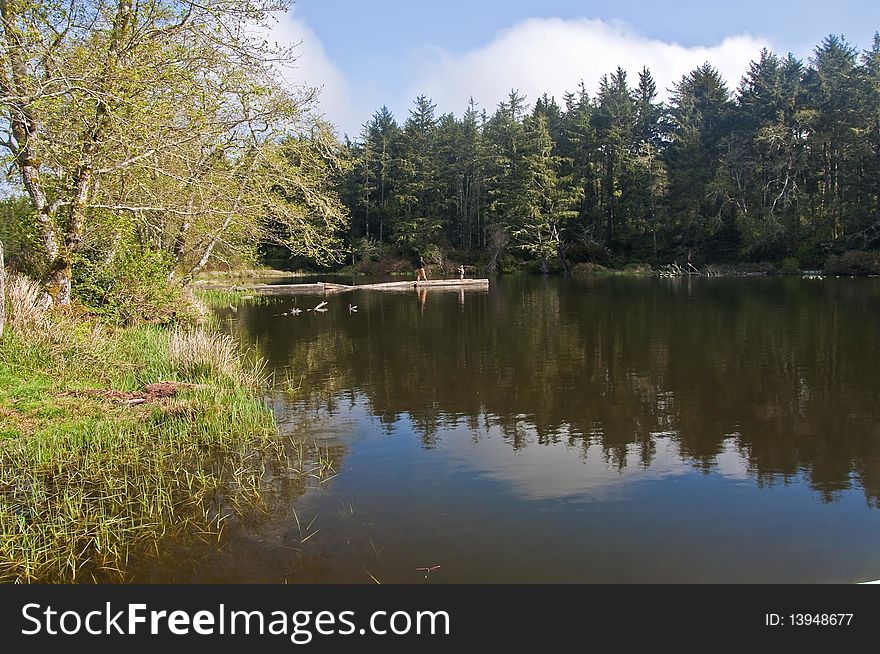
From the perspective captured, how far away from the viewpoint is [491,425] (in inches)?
389

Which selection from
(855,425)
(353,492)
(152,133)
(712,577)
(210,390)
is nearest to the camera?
(712,577)

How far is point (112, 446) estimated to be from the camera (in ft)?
26.2

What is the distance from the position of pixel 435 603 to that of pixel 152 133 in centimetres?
1162

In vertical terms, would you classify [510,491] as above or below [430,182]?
below

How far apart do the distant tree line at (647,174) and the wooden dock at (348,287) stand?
59.9ft

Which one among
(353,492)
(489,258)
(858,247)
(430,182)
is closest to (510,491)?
(353,492)

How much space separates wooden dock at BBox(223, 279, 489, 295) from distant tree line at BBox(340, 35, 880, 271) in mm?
18264

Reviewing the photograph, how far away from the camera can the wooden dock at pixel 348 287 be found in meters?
34.1

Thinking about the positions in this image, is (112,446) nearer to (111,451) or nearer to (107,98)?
(111,451)

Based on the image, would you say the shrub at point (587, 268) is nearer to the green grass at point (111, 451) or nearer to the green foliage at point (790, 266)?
the green foliage at point (790, 266)

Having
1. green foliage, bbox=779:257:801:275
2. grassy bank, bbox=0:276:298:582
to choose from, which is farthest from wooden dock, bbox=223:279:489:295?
green foliage, bbox=779:257:801:275

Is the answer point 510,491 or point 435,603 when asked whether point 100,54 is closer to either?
point 510,491

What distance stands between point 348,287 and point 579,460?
29167 mm

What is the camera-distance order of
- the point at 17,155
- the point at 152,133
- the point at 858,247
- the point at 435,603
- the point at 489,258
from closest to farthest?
the point at 435,603, the point at 17,155, the point at 152,133, the point at 858,247, the point at 489,258
